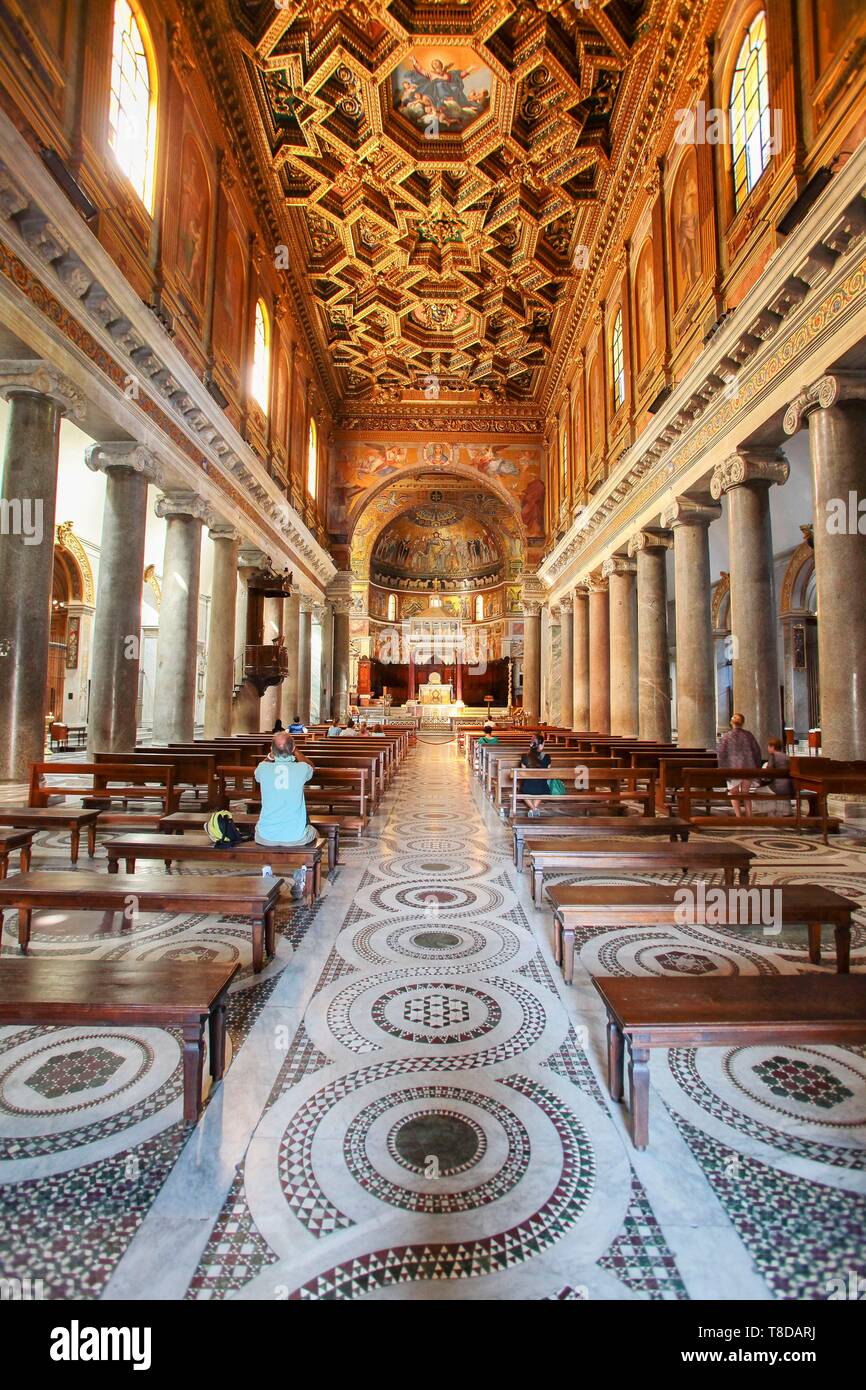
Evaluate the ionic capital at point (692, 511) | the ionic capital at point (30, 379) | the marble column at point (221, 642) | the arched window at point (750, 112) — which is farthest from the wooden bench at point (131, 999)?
the arched window at point (750, 112)

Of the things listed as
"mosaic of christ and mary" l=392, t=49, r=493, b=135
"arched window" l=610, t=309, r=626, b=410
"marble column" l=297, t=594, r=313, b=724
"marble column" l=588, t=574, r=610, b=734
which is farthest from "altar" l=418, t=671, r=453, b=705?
"mosaic of christ and mary" l=392, t=49, r=493, b=135

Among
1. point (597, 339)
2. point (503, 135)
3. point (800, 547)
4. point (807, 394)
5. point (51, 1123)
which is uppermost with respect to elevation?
point (503, 135)

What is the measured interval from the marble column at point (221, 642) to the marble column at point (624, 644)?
868 centimetres

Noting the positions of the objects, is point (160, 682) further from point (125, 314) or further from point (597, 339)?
point (597, 339)

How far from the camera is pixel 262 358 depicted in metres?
14.6

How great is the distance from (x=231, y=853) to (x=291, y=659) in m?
15.2

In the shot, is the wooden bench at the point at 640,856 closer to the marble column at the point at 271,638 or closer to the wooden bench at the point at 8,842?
the wooden bench at the point at 8,842

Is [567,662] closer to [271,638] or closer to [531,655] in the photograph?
[531,655]

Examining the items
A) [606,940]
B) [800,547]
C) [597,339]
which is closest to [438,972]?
[606,940]

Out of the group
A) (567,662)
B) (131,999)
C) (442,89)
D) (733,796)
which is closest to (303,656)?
(567,662)

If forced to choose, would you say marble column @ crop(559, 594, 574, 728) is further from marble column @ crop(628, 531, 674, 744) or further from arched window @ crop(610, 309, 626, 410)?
marble column @ crop(628, 531, 674, 744)

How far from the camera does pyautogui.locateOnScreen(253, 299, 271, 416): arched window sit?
1405 centimetres

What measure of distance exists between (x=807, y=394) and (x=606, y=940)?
21.5ft

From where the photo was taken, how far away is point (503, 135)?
12328mm
